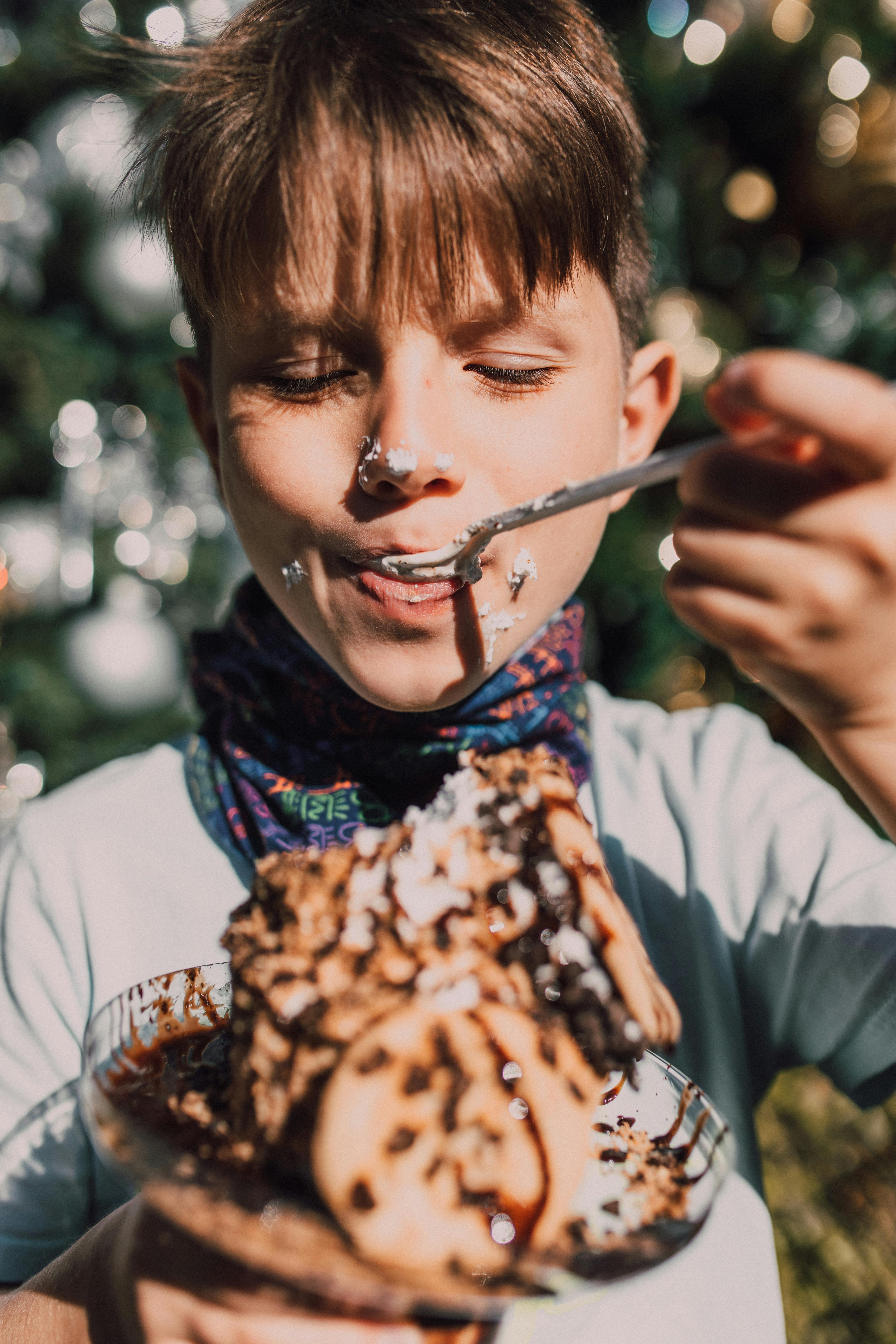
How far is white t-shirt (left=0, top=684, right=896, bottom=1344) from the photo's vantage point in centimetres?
74

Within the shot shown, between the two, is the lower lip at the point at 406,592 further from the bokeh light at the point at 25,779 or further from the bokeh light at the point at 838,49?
the bokeh light at the point at 838,49

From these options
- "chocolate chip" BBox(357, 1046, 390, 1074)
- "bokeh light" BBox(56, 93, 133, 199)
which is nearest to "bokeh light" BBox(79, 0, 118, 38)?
"bokeh light" BBox(56, 93, 133, 199)

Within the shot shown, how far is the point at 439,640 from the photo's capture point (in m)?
0.69

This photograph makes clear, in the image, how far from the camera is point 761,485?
0.45 m

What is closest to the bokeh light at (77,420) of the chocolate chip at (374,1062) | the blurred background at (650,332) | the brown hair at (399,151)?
the blurred background at (650,332)

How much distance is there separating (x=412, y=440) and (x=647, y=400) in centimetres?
42

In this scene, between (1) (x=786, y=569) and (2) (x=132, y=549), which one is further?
(2) (x=132, y=549)

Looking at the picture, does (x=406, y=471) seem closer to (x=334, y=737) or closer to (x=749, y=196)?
(x=334, y=737)

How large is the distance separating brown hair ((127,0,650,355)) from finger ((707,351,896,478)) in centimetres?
27

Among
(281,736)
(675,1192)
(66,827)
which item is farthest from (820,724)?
(66,827)

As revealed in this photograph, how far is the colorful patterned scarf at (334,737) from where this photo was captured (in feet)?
2.73

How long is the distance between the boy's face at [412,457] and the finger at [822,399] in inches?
9.2

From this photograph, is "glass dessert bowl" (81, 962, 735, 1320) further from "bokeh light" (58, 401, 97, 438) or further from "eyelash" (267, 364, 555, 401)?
"bokeh light" (58, 401, 97, 438)

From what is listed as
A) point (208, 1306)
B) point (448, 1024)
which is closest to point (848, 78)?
point (448, 1024)
